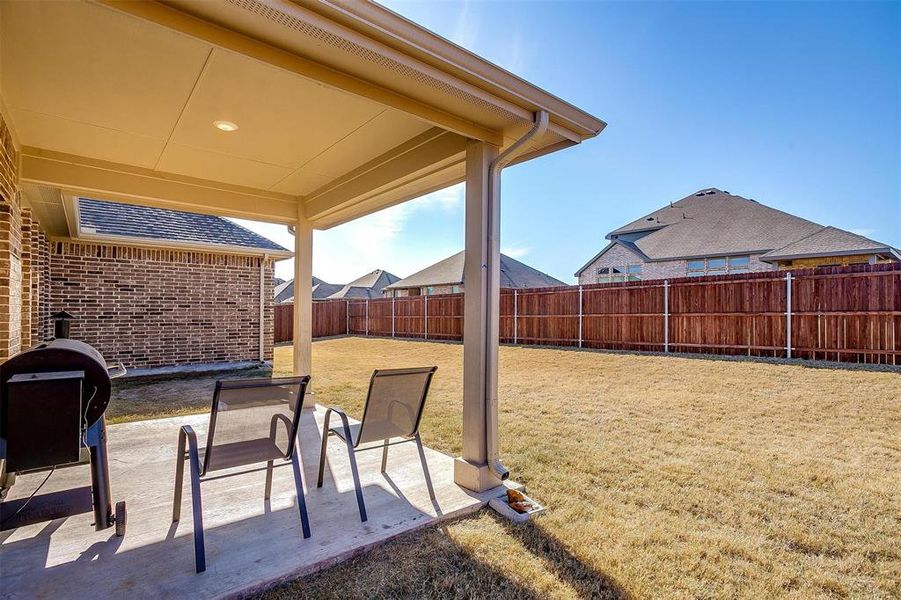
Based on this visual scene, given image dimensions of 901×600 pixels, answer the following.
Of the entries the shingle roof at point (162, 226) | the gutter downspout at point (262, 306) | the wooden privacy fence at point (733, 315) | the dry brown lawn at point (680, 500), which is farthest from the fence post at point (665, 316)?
the gutter downspout at point (262, 306)

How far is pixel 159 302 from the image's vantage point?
9.77 m

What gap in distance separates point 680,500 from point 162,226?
11.2 m

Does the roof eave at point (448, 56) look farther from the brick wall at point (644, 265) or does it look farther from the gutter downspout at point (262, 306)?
the brick wall at point (644, 265)

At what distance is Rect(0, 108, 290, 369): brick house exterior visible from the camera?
876 centimetres

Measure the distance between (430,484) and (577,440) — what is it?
87.4 inches

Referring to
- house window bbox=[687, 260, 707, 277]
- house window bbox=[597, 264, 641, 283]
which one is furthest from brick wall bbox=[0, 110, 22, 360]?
house window bbox=[597, 264, 641, 283]

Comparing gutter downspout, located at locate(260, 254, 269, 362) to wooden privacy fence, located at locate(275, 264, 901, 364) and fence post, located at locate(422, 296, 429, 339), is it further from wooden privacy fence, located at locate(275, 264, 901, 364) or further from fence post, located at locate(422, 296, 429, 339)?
fence post, located at locate(422, 296, 429, 339)

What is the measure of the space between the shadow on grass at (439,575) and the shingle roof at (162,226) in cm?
913

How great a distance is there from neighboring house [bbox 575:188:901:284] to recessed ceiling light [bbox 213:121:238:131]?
1608 centimetres

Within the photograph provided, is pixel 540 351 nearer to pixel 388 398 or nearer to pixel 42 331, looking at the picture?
pixel 388 398

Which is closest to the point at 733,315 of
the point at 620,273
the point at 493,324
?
the point at 493,324

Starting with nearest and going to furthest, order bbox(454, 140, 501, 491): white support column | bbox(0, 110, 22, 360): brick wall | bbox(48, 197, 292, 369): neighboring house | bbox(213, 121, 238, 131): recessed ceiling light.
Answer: bbox(0, 110, 22, 360): brick wall, bbox(454, 140, 501, 491): white support column, bbox(213, 121, 238, 131): recessed ceiling light, bbox(48, 197, 292, 369): neighboring house

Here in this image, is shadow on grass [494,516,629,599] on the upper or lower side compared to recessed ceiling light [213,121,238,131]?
lower

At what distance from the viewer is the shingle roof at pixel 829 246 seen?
1289cm
